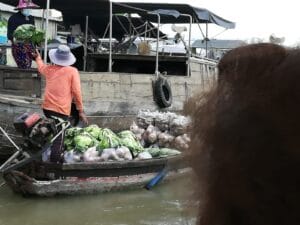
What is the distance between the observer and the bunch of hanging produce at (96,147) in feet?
23.6

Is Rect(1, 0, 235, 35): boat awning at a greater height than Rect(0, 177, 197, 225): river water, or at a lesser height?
greater

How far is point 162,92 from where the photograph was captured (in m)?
11.2

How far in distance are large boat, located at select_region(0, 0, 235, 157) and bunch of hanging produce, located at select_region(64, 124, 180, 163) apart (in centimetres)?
131

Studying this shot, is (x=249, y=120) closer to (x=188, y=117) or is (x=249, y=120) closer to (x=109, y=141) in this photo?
(x=188, y=117)

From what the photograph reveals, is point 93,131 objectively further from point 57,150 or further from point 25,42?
point 25,42

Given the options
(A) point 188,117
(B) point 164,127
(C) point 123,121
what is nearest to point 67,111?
(B) point 164,127

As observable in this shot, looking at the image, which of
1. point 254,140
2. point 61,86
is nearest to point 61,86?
point 61,86

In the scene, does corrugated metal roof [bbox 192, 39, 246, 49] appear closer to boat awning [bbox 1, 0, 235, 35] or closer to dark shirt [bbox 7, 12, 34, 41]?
boat awning [bbox 1, 0, 235, 35]

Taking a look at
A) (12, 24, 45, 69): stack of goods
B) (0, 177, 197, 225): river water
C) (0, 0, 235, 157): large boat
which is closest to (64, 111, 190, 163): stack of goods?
(0, 177, 197, 225): river water

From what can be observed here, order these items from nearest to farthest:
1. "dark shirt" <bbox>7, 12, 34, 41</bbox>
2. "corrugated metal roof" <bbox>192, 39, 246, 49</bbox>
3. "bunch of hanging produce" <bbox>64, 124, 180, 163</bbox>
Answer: "corrugated metal roof" <bbox>192, 39, 246, 49</bbox>, "bunch of hanging produce" <bbox>64, 124, 180, 163</bbox>, "dark shirt" <bbox>7, 12, 34, 41</bbox>

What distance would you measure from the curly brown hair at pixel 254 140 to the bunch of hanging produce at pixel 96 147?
630cm

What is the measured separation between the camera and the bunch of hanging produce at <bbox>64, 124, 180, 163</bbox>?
284 inches

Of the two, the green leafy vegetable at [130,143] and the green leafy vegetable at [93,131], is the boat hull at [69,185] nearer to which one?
the green leafy vegetable at [130,143]

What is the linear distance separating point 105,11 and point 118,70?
164 cm
